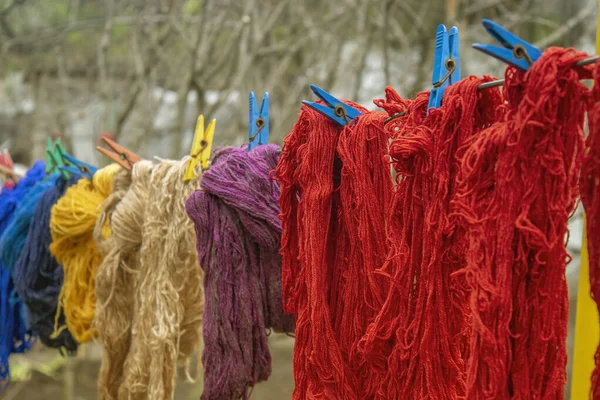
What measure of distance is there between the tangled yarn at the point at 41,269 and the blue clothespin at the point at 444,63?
1.01m

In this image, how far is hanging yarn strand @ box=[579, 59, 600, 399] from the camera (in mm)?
769

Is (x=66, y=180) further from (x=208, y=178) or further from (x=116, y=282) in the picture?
(x=208, y=178)

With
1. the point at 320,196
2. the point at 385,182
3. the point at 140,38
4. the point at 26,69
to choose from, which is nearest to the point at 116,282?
the point at 320,196

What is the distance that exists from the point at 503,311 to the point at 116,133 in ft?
8.53

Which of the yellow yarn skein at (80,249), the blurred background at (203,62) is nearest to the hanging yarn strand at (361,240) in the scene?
the yellow yarn skein at (80,249)

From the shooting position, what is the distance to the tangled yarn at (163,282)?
1.48 meters

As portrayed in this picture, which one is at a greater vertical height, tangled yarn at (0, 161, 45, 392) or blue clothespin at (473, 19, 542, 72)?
blue clothespin at (473, 19, 542, 72)

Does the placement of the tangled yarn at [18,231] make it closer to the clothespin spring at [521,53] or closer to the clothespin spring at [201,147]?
the clothespin spring at [201,147]

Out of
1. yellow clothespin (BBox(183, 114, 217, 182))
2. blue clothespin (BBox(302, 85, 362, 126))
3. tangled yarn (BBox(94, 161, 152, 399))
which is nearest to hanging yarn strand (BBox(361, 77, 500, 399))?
blue clothespin (BBox(302, 85, 362, 126))

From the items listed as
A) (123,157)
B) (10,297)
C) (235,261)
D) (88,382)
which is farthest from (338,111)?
(88,382)

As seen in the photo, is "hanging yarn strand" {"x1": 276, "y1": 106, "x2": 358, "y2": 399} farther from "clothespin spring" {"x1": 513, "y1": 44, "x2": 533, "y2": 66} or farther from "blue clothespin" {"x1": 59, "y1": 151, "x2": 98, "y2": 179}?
"blue clothespin" {"x1": 59, "y1": 151, "x2": 98, "y2": 179}

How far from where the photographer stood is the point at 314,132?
1.18 m

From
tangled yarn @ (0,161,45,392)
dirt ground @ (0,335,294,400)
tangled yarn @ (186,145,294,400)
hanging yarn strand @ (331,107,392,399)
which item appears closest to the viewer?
hanging yarn strand @ (331,107,392,399)

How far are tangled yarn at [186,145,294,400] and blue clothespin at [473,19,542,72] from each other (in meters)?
0.60
